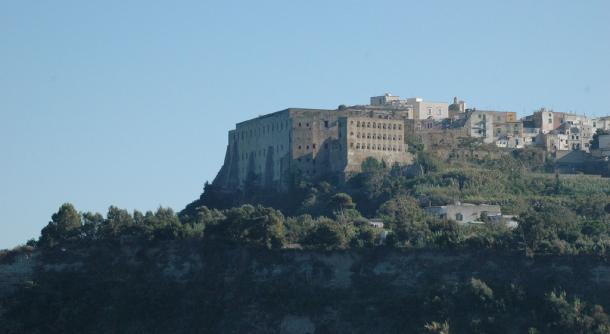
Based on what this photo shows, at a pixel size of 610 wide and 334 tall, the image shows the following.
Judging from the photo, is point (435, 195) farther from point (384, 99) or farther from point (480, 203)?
point (384, 99)

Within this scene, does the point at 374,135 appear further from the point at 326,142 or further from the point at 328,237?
the point at 328,237

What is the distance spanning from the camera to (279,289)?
7706 centimetres

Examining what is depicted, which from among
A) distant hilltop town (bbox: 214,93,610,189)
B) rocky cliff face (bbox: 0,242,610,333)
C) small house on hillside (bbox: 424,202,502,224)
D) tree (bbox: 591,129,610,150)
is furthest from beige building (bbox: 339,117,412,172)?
rocky cliff face (bbox: 0,242,610,333)

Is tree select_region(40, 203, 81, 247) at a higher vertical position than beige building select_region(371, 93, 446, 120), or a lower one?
lower

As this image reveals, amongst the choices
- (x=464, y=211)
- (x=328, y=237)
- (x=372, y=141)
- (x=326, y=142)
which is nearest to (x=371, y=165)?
(x=372, y=141)

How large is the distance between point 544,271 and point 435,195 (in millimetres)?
18257

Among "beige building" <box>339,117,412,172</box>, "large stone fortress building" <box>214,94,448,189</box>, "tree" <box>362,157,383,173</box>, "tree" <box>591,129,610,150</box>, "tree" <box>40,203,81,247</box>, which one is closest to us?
"tree" <box>40,203,81,247</box>

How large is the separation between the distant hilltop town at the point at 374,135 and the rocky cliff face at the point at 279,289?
57.9 ft

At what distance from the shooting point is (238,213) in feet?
271

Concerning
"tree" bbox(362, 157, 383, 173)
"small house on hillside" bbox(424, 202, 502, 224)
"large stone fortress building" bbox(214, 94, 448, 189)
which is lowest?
"small house on hillside" bbox(424, 202, 502, 224)

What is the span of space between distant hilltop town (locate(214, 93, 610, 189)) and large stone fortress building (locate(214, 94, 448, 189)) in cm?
6

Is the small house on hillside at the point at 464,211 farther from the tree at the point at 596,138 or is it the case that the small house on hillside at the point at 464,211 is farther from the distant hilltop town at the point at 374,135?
the tree at the point at 596,138

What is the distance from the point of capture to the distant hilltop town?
97.8 metres

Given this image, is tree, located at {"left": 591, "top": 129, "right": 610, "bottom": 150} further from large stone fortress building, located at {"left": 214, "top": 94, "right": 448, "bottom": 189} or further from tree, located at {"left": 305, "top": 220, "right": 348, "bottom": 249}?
tree, located at {"left": 305, "top": 220, "right": 348, "bottom": 249}
